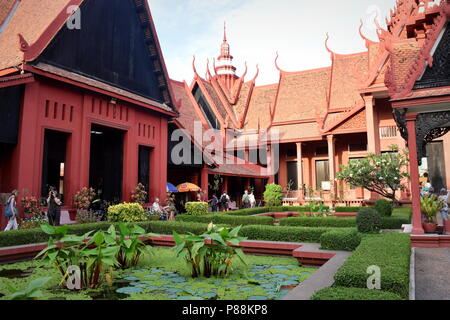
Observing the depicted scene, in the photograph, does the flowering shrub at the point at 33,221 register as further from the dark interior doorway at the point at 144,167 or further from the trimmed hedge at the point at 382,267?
the trimmed hedge at the point at 382,267

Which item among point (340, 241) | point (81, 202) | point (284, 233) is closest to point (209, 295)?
point (340, 241)

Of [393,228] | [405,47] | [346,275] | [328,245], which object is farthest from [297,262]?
[405,47]

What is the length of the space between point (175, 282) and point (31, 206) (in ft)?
19.1

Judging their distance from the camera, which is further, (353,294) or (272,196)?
(272,196)

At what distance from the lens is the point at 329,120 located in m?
22.9

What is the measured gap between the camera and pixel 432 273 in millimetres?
5016

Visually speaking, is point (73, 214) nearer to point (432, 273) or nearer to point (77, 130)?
point (77, 130)

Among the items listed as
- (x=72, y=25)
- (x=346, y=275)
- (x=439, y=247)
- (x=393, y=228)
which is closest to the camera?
(x=346, y=275)

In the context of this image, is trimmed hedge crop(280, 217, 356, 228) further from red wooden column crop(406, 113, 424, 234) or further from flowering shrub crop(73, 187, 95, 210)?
flowering shrub crop(73, 187, 95, 210)

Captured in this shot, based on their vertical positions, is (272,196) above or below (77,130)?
below

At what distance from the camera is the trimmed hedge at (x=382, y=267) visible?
126 inches

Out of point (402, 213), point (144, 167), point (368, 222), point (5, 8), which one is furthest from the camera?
point (144, 167)
